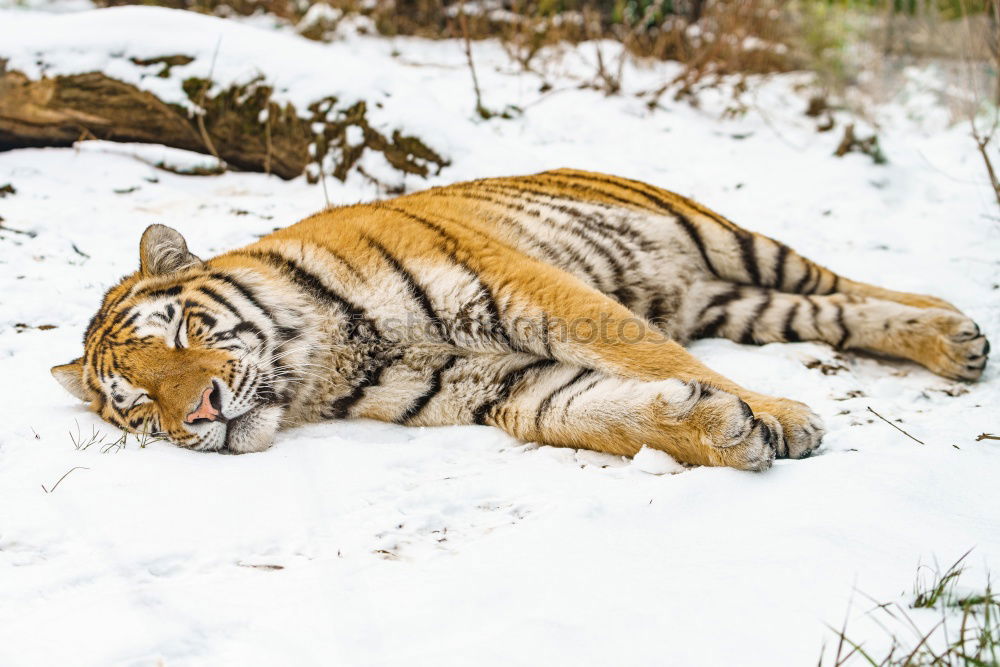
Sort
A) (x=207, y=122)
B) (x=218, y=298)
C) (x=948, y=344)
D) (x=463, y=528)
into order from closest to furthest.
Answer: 1. (x=463, y=528)
2. (x=218, y=298)
3. (x=948, y=344)
4. (x=207, y=122)

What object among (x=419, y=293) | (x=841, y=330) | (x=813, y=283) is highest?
(x=419, y=293)

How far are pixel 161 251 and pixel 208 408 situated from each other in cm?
66

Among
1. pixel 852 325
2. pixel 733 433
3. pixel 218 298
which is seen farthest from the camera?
pixel 852 325

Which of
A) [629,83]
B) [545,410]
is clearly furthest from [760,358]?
[629,83]

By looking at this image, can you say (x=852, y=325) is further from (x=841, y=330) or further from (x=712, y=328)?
(x=712, y=328)

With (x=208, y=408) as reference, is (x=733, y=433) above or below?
above

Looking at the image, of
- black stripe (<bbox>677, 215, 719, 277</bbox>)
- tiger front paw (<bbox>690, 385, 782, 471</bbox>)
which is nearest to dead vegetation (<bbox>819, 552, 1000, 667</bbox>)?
tiger front paw (<bbox>690, 385, 782, 471</bbox>)

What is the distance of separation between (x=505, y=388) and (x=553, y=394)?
0.55 feet

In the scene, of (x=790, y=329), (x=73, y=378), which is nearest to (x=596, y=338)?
(x=790, y=329)

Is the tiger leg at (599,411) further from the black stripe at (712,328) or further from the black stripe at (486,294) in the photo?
the black stripe at (712,328)

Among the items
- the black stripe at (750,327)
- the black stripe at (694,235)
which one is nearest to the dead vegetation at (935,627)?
the black stripe at (750,327)

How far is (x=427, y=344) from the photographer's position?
2.27 m

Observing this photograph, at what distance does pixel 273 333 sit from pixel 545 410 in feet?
2.70

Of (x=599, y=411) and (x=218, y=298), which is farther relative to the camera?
(x=218, y=298)
